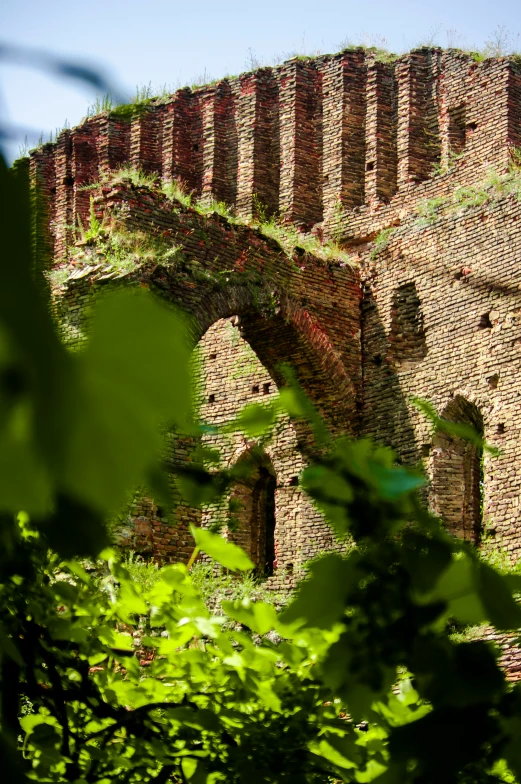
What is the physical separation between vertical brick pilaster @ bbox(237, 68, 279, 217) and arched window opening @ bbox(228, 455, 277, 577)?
15.7 ft

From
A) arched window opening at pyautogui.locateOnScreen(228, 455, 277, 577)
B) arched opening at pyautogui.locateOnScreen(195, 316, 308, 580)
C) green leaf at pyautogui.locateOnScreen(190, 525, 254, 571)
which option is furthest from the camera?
arched window opening at pyautogui.locateOnScreen(228, 455, 277, 577)

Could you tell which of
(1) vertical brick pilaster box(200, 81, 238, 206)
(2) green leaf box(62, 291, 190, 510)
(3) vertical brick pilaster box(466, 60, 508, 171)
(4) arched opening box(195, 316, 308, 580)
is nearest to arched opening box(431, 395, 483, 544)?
(4) arched opening box(195, 316, 308, 580)

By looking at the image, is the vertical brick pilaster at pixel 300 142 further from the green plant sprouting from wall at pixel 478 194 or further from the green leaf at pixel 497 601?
the green leaf at pixel 497 601

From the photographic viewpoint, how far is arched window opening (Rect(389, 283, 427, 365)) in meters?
14.1

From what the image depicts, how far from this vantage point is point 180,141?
19000mm

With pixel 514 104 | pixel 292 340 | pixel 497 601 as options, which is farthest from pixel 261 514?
pixel 497 601

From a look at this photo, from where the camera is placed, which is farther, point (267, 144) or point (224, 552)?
point (267, 144)

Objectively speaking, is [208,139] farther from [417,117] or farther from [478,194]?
[478,194]

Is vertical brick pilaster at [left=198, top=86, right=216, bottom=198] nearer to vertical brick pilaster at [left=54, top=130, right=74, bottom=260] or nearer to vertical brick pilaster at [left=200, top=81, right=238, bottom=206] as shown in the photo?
vertical brick pilaster at [left=200, top=81, right=238, bottom=206]

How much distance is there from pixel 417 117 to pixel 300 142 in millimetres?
1862

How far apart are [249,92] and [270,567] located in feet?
26.6

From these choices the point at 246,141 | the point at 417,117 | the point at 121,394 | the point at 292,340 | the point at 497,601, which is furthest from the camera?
the point at 246,141

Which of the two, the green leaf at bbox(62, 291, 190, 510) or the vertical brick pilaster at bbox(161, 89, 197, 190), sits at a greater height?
the vertical brick pilaster at bbox(161, 89, 197, 190)

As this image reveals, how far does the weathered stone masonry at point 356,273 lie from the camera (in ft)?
42.7
